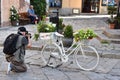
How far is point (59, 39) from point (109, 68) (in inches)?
62.7

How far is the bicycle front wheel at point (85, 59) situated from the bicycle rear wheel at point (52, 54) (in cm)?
51

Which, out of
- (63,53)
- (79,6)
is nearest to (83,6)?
(79,6)

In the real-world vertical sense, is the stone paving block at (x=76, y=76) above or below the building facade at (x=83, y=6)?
below

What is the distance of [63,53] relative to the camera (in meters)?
9.29

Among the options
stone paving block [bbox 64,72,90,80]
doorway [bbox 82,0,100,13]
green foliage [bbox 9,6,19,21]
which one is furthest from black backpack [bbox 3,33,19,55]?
doorway [bbox 82,0,100,13]

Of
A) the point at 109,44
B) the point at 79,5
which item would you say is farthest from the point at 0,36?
the point at 79,5

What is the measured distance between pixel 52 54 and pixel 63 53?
351 millimetres

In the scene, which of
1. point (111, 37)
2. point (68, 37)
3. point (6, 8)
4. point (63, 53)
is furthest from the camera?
point (6, 8)

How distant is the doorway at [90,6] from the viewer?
35.3 metres

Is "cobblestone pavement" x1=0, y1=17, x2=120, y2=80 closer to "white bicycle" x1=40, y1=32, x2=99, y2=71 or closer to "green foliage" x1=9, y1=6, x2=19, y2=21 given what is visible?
"white bicycle" x1=40, y1=32, x2=99, y2=71

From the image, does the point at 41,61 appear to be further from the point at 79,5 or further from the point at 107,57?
the point at 79,5

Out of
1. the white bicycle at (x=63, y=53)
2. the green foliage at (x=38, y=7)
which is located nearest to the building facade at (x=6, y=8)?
the green foliage at (x=38, y=7)

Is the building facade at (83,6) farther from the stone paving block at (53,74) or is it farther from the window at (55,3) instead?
the stone paving block at (53,74)

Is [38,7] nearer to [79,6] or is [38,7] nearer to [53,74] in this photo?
[79,6]
